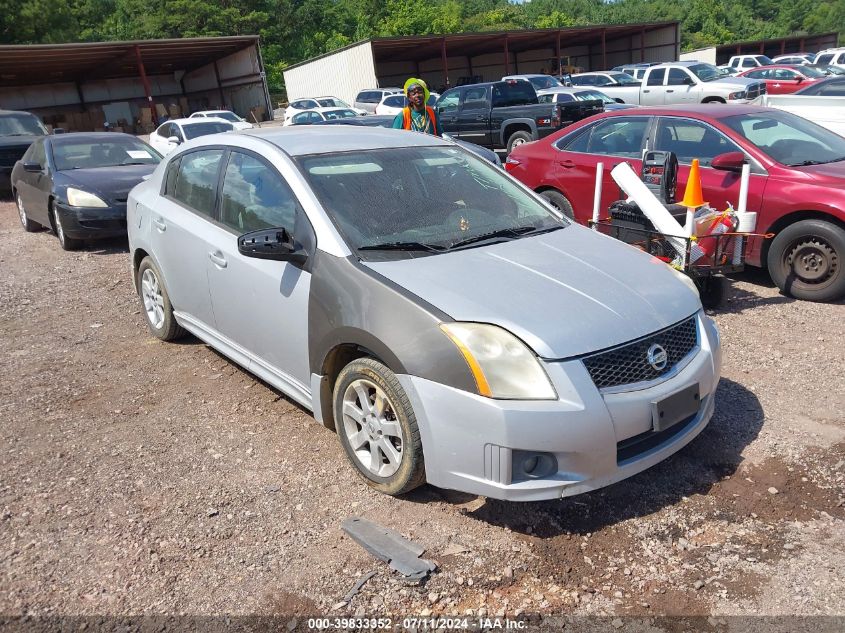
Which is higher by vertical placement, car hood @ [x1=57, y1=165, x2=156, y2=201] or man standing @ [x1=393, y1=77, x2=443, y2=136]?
man standing @ [x1=393, y1=77, x2=443, y2=136]

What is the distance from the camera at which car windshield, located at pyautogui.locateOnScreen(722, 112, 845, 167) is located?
20.3 feet

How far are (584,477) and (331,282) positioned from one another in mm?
1493

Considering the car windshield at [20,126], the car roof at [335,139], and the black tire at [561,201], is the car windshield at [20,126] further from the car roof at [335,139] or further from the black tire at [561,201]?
the car roof at [335,139]

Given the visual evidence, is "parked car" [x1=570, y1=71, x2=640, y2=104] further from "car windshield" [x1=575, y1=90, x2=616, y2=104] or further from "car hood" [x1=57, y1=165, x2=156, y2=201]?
"car hood" [x1=57, y1=165, x2=156, y2=201]

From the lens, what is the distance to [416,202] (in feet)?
12.8

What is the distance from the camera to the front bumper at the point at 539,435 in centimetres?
282

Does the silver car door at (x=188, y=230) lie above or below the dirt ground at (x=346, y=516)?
above

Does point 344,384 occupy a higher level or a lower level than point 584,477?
higher

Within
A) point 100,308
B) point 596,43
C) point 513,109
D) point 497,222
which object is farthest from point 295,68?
point 497,222

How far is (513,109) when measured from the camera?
53.9ft

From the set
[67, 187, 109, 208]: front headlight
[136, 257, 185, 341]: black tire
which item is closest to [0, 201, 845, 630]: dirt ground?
[136, 257, 185, 341]: black tire

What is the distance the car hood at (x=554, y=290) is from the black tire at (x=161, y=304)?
8.17 feet

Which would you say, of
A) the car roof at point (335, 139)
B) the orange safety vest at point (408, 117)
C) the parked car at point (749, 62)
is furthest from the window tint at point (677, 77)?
the car roof at point (335, 139)

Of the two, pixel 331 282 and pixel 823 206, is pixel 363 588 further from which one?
pixel 823 206
